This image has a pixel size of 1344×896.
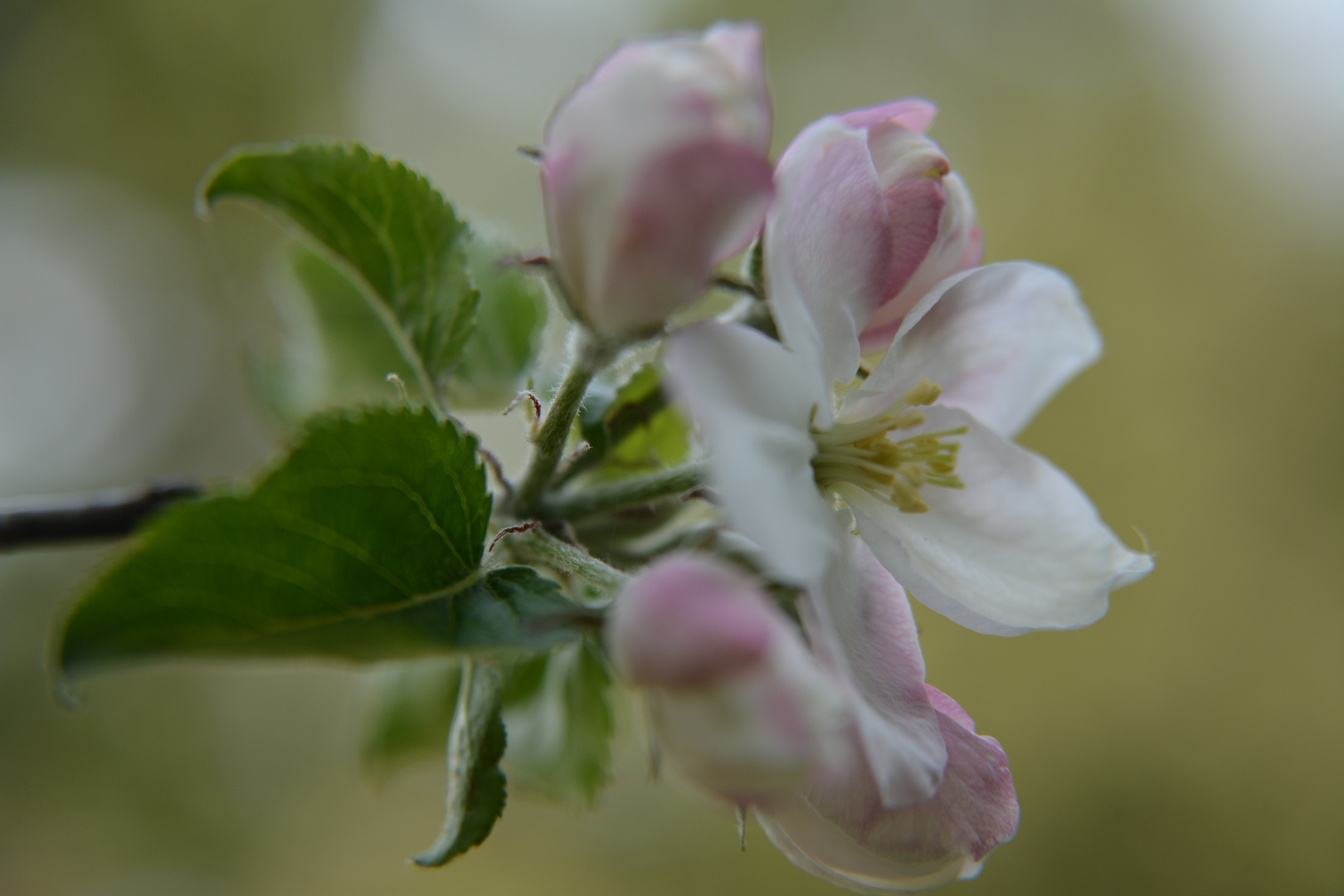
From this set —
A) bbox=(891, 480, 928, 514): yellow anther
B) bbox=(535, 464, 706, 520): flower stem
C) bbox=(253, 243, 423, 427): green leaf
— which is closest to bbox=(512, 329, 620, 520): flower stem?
bbox=(535, 464, 706, 520): flower stem

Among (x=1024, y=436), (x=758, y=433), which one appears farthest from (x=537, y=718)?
(x=1024, y=436)

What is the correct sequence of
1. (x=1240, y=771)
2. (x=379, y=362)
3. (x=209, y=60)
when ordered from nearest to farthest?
1. (x=379, y=362)
2. (x=1240, y=771)
3. (x=209, y=60)

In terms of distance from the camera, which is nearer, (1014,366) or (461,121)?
(1014,366)

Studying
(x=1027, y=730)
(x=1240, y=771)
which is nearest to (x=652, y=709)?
(x=1027, y=730)

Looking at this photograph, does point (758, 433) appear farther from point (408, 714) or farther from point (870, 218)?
point (408, 714)

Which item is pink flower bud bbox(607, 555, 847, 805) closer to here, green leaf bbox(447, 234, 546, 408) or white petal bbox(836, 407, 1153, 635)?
white petal bbox(836, 407, 1153, 635)

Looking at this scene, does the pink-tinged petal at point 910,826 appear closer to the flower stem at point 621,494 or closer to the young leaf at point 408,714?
the flower stem at point 621,494

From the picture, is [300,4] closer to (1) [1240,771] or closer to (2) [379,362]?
(2) [379,362]
